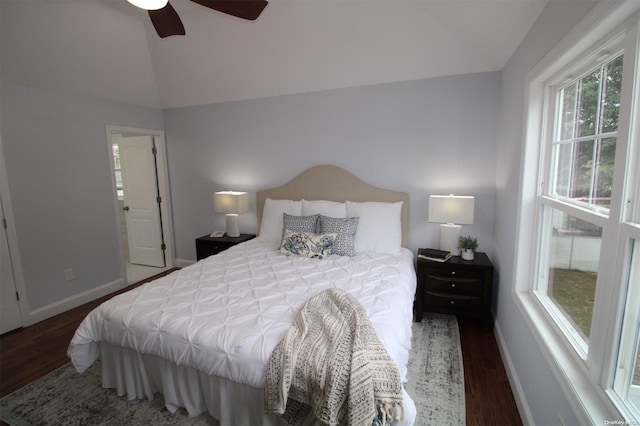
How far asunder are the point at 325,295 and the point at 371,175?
179 cm

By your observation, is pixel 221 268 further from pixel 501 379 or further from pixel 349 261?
pixel 501 379

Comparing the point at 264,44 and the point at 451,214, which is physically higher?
the point at 264,44

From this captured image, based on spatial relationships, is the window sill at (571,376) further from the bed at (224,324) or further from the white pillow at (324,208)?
the white pillow at (324,208)

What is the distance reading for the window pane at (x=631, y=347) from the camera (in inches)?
40.4

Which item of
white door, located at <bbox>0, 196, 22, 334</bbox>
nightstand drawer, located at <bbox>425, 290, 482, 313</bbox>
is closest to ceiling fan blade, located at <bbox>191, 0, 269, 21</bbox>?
nightstand drawer, located at <bbox>425, 290, 482, 313</bbox>

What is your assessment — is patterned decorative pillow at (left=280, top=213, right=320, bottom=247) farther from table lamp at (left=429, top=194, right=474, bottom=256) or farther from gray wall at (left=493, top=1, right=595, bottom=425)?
gray wall at (left=493, top=1, right=595, bottom=425)

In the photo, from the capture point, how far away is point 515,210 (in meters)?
2.20

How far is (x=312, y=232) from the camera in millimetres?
3049

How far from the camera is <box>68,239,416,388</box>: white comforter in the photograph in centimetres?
151

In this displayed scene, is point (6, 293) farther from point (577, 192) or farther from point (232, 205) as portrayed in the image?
point (577, 192)

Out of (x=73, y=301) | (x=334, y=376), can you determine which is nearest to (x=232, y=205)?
(x=73, y=301)

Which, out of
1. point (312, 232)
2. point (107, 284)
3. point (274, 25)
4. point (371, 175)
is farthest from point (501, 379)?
point (107, 284)

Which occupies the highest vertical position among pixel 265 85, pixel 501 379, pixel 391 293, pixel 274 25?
pixel 274 25

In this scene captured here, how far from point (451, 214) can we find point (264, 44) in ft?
8.02
